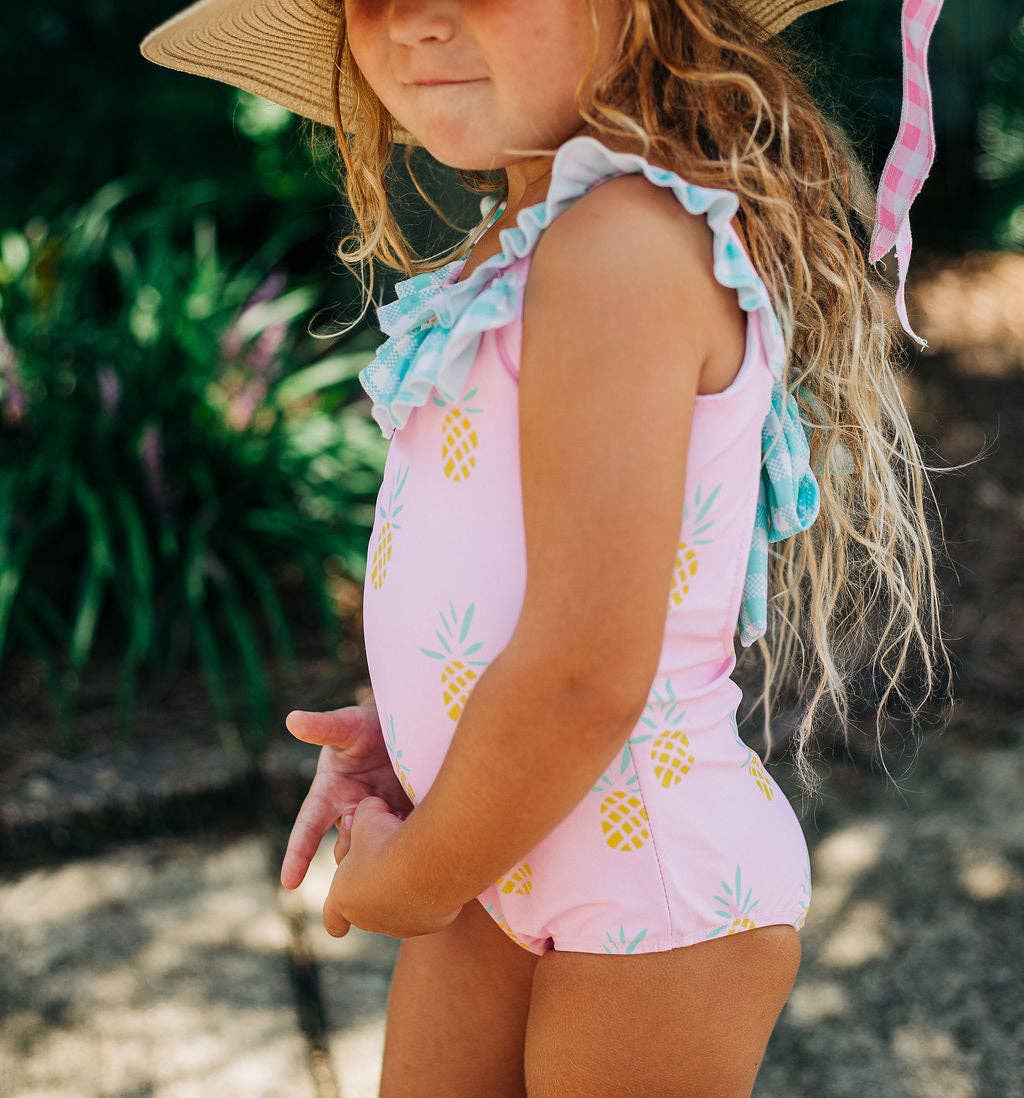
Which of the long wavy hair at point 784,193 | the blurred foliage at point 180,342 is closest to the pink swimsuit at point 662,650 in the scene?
the long wavy hair at point 784,193

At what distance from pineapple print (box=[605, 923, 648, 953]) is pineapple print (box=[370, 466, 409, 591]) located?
376 mm

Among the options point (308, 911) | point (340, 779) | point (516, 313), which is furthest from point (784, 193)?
point (308, 911)

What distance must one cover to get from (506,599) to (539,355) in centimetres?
22

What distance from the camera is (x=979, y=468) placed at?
3.86 metres

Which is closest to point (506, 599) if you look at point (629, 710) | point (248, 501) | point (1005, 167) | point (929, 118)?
point (629, 710)

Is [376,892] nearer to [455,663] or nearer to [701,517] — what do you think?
[455,663]

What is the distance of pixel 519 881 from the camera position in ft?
3.76

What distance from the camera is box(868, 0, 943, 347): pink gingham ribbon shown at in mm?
1127

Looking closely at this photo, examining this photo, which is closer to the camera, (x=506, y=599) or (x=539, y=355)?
(x=539, y=355)

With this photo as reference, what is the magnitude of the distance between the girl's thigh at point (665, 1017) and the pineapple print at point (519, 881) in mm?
69

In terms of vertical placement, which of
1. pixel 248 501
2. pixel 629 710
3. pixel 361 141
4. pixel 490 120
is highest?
pixel 490 120

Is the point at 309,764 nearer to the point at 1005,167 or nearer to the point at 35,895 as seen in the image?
the point at 35,895

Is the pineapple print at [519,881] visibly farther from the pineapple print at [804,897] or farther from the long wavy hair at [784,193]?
the long wavy hair at [784,193]

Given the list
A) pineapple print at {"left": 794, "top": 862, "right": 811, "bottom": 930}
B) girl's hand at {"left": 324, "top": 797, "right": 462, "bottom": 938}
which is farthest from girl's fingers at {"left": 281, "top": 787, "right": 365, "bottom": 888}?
pineapple print at {"left": 794, "top": 862, "right": 811, "bottom": 930}
